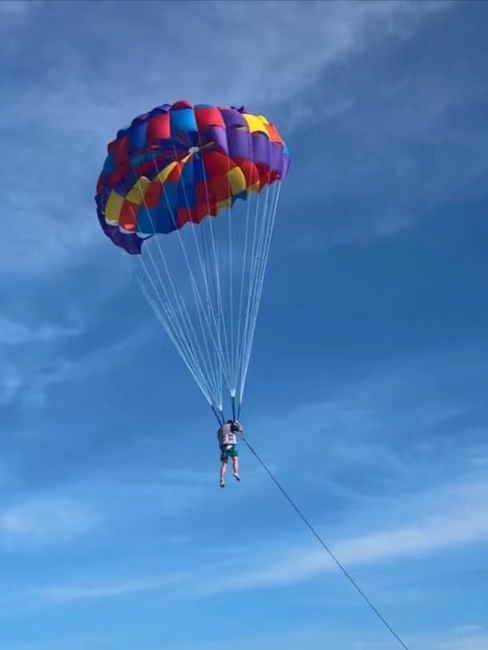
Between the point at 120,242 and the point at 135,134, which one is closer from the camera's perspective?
the point at 135,134

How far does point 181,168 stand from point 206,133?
5.86 feet

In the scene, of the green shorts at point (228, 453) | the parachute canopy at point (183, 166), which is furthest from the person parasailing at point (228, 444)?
the parachute canopy at point (183, 166)

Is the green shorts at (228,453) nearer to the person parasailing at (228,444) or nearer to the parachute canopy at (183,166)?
the person parasailing at (228,444)

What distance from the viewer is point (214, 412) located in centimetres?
2916

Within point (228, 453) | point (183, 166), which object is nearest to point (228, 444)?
point (228, 453)

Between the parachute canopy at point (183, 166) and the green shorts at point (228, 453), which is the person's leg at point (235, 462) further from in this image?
the parachute canopy at point (183, 166)

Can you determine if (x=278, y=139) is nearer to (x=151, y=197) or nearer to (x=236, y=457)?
(x=151, y=197)

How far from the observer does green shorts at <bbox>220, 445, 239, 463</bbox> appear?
2886 cm

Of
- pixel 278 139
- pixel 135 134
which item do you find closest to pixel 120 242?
pixel 135 134

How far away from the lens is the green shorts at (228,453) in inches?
1136

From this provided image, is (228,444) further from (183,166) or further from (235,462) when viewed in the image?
(183,166)

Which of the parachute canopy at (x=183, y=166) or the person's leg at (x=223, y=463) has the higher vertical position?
the parachute canopy at (x=183, y=166)

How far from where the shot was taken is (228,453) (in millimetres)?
28891

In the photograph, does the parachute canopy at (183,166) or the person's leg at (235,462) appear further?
the parachute canopy at (183,166)
